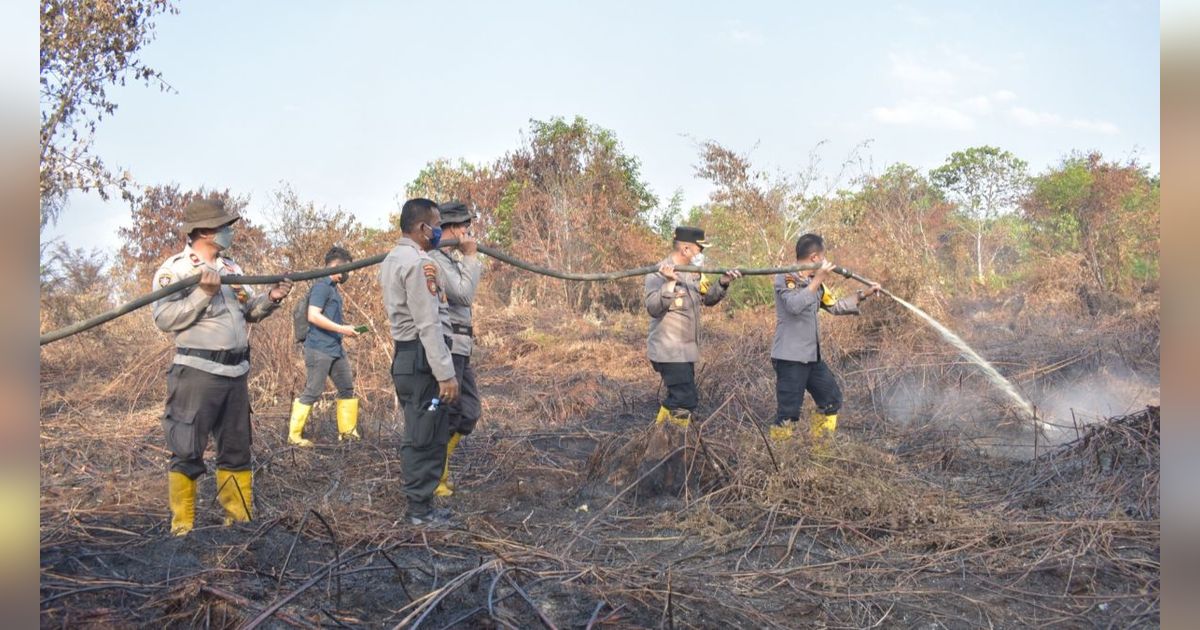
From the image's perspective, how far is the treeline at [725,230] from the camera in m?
11.8

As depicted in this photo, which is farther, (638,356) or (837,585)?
(638,356)

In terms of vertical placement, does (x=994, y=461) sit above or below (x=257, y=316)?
below

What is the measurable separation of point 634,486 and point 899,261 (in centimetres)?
798

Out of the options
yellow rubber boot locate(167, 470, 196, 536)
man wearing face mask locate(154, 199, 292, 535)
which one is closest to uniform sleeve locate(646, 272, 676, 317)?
man wearing face mask locate(154, 199, 292, 535)

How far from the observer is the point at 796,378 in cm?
615

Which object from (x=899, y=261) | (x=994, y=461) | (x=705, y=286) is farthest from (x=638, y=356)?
(x=994, y=461)

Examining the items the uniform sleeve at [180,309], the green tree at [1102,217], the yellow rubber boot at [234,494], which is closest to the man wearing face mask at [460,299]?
the yellow rubber boot at [234,494]

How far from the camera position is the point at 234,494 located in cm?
441

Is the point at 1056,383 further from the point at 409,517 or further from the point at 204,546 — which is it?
the point at 204,546

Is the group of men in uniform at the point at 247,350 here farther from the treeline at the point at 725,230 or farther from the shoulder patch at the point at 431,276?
the treeline at the point at 725,230

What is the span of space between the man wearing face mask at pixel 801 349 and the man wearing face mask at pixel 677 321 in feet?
1.62

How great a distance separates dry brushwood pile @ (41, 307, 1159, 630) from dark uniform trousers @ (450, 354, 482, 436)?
550mm

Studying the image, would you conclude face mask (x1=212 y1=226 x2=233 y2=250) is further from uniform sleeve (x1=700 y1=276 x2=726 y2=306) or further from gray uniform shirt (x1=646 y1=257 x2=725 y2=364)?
uniform sleeve (x1=700 y1=276 x2=726 y2=306)

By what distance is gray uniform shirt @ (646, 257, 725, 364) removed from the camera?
624 cm
